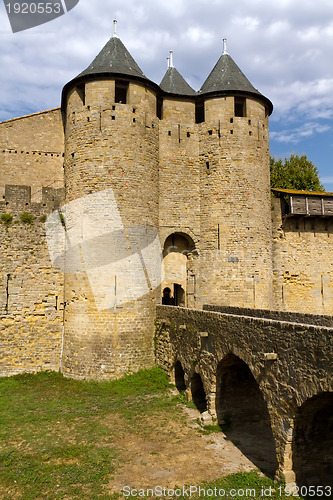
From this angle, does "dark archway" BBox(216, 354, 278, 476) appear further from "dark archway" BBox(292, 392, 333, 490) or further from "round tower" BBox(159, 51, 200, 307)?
"round tower" BBox(159, 51, 200, 307)

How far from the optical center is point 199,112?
57.9 feet

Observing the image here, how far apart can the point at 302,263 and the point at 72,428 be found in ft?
41.0

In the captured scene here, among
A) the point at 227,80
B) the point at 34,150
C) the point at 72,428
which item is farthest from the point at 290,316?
the point at 34,150

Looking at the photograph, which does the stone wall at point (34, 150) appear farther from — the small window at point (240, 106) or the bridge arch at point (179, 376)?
the bridge arch at point (179, 376)

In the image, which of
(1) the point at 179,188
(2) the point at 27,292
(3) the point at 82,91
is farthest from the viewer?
(1) the point at 179,188

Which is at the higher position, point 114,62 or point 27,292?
point 114,62

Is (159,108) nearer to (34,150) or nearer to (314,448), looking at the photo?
(34,150)

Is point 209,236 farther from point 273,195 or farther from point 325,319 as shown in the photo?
point 325,319

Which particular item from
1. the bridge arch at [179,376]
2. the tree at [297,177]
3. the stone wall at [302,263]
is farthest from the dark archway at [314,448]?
the tree at [297,177]

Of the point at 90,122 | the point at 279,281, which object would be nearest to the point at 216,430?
the point at 279,281

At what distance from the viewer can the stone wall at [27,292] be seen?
13.9 metres

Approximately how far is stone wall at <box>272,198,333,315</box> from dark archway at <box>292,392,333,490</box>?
34.0ft

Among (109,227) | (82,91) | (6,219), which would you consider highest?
(82,91)

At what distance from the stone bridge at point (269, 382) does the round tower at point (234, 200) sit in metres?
3.07
